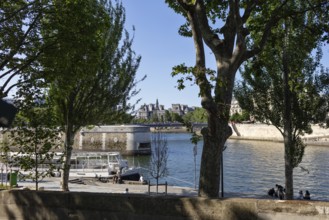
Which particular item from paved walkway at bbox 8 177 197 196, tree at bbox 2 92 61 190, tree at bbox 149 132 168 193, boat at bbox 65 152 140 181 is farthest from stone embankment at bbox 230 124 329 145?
tree at bbox 2 92 61 190

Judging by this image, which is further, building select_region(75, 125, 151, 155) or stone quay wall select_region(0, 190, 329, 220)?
building select_region(75, 125, 151, 155)

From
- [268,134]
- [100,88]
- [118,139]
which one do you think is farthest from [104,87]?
[268,134]

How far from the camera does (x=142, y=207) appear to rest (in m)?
6.89

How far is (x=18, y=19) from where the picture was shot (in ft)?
41.9

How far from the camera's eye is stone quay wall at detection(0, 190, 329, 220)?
609 centimetres

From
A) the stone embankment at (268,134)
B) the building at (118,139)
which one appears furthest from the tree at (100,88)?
the stone embankment at (268,134)

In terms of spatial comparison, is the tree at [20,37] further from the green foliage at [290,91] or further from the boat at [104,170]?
the boat at [104,170]

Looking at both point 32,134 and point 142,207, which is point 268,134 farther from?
point 142,207

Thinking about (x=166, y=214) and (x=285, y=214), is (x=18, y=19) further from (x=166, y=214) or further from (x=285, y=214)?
(x=285, y=214)

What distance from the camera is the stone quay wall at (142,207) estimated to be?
6.09 m

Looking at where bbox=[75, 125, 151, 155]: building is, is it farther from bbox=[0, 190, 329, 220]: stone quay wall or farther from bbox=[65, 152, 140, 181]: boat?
bbox=[0, 190, 329, 220]: stone quay wall

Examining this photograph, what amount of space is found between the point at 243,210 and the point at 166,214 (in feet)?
4.10

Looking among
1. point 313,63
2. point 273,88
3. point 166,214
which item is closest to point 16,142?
point 166,214

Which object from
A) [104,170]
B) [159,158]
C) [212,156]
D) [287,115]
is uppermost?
[287,115]
